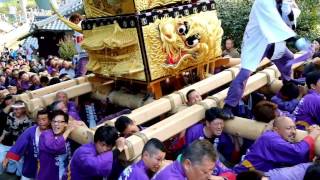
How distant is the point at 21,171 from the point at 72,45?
9.41 metres

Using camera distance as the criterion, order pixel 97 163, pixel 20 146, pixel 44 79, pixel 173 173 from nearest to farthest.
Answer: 1. pixel 173 173
2. pixel 97 163
3. pixel 20 146
4. pixel 44 79

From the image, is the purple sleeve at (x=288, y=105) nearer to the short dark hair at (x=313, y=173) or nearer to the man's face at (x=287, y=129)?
the man's face at (x=287, y=129)

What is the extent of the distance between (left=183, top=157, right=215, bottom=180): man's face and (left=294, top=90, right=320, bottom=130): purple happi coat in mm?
1593

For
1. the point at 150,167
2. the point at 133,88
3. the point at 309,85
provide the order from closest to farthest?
the point at 150,167 → the point at 309,85 → the point at 133,88

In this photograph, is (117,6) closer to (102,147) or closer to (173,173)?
(102,147)

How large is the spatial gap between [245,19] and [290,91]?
5111 mm

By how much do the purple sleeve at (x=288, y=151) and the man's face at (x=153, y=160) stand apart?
0.88 metres

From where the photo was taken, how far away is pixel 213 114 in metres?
3.65

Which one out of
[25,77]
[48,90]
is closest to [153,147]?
[48,90]

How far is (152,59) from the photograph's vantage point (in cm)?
468

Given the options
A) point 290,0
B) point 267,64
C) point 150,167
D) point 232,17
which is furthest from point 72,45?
point 150,167

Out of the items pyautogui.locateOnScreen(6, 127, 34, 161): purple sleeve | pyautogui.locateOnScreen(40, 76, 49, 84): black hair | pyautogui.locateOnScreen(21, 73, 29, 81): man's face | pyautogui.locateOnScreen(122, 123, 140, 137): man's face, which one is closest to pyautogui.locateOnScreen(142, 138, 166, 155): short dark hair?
pyautogui.locateOnScreen(122, 123, 140, 137): man's face

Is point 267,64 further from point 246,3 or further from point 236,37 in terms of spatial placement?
point 246,3

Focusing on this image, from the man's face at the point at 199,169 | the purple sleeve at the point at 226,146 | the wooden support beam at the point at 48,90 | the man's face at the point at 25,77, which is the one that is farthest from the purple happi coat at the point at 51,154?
the man's face at the point at 25,77
